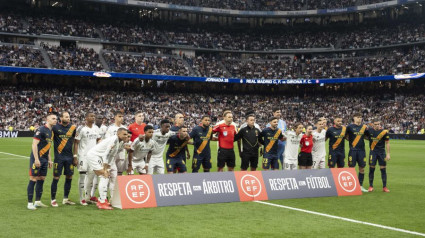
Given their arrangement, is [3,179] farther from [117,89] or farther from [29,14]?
[29,14]

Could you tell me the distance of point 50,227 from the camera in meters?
9.20

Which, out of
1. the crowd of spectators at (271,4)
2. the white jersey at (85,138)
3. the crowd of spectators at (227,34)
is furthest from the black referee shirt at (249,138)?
the crowd of spectators at (271,4)

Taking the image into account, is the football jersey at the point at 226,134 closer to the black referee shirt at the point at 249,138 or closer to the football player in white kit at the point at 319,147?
the black referee shirt at the point at 249,138

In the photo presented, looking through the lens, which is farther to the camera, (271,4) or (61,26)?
(271,4)

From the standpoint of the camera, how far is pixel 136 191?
11312 mm

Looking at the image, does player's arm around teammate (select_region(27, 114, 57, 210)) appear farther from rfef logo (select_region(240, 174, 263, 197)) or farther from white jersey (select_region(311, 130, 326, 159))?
white jersey (select_region(311, 130, 326, 159))

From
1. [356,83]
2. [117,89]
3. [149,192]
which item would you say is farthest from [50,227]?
[356,83]

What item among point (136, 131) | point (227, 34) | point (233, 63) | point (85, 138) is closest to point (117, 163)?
point (85, 138)

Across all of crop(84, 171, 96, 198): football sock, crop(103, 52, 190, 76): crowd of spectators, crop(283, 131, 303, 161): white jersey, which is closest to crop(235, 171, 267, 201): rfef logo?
crop(283, 131, 303, 161): white jersey

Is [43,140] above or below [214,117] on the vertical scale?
below

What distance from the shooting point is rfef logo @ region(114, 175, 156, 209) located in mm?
11156

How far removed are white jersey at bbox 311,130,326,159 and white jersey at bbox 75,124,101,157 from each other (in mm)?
7127

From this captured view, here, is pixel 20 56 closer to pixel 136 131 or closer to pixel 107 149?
pixel 136 131

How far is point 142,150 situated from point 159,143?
672 mm
